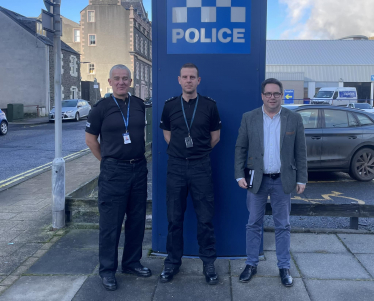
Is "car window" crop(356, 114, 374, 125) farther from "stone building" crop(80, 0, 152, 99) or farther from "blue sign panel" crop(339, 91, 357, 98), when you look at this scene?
"stone building" crop(80, 0, 152, 99)

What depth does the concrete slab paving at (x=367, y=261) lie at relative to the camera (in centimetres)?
407

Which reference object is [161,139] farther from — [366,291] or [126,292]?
[366,291]

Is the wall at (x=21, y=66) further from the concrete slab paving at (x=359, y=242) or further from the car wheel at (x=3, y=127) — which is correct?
the concrete slab paving at (x=359, y=242)

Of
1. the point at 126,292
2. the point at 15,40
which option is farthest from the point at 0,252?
the point at 15,40

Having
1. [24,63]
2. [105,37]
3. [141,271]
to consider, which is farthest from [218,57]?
[105,37]

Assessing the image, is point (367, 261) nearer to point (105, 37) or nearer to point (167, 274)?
point (167, 274)

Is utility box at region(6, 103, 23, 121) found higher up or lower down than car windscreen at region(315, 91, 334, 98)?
lower down

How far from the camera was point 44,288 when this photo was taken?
371cm

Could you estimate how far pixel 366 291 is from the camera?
11.8ft

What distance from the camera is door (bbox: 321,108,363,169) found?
27.8 ft

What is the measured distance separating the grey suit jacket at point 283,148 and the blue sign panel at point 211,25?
0.86 m

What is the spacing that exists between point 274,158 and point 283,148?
12 centimetres

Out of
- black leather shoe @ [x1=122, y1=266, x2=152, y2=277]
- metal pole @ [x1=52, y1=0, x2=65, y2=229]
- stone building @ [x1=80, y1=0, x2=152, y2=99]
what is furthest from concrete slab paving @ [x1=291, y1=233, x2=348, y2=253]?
stone building @ [x1=80, y1=0, x2=152, y2=99]

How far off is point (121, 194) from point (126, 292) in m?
0.86
